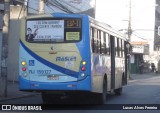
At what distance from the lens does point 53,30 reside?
54.5ft

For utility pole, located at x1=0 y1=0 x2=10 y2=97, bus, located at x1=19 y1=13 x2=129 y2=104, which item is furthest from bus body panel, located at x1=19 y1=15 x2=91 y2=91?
utility pole, located at x1=0 y1=0 x2=10 y2=97

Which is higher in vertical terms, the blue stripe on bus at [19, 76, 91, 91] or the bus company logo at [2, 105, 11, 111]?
the blue stripe on bus at [19, 76, 91, 91]

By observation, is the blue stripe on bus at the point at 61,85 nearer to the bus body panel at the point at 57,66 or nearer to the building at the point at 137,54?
the bus body panel at the point at 57,66

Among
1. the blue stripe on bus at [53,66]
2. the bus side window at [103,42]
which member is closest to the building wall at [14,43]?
the bus side window at [103,42]

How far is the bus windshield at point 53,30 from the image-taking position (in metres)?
16.5

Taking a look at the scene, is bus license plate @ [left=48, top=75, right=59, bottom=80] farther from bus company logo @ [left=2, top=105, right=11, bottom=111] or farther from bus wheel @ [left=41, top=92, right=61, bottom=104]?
bus wheel @ [left=41, top=92, right=61, bottom=104]

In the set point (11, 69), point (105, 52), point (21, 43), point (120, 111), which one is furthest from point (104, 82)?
point (11, 69)

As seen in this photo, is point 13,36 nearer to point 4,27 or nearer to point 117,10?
point 4,27

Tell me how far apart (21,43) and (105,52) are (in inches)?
169

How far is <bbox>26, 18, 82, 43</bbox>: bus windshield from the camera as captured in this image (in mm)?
16484

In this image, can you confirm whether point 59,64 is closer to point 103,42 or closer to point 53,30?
point 53,30

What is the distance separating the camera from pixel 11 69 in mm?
30109

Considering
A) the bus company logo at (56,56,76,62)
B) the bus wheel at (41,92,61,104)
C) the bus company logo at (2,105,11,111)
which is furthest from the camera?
the bus wheel at (41,92,61,104)

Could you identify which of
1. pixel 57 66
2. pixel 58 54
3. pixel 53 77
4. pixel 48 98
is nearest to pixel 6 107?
pixel 53 77
